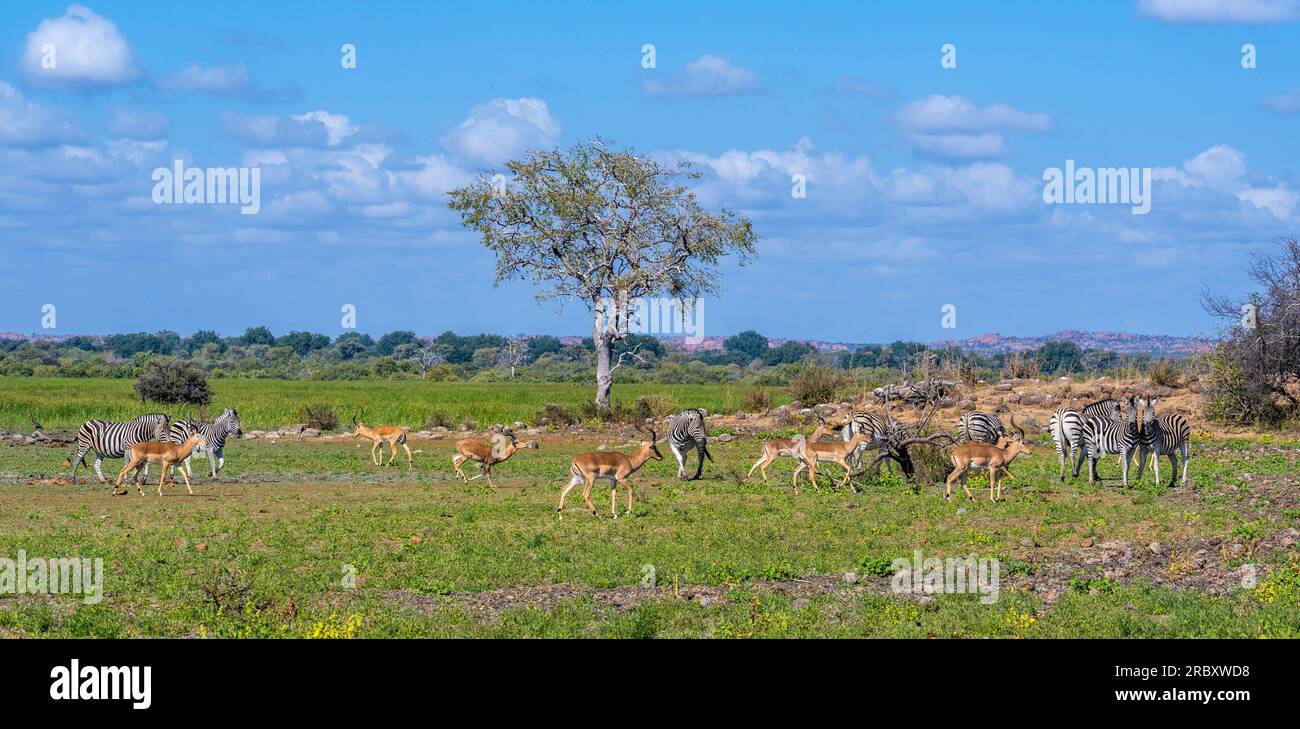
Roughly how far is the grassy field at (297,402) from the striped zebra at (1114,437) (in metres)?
21.7

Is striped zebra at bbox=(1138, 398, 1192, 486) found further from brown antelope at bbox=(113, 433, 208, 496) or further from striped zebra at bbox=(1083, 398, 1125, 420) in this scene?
brown antelope at bbox=(113, 433, 208, 496)

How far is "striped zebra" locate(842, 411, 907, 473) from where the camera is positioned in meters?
22.9

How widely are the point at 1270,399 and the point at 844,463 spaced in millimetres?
18967

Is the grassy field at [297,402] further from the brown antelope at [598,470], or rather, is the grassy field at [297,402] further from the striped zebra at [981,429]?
the brown antelope at [598,470]

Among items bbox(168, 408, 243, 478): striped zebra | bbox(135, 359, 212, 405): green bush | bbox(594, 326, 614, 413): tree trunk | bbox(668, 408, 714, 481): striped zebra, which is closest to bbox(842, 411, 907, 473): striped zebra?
bbox(668, 408, 714, 481): striped zebra

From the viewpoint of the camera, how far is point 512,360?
102625 mm

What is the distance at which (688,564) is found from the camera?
1419 centimetres

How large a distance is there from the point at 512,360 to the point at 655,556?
8855cm

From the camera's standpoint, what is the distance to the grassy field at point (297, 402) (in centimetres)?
4003

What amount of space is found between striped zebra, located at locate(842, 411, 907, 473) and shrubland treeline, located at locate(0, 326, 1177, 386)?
1871 centimetres

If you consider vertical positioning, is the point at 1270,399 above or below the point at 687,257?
below
